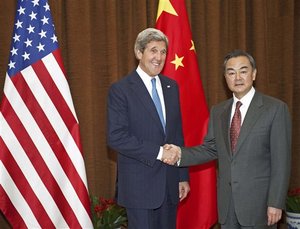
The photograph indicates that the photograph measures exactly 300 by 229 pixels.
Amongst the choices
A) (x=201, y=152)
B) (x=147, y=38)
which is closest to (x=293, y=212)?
(x=201, y=152)

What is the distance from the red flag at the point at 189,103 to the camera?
377 centimetres

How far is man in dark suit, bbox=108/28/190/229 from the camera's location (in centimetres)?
280

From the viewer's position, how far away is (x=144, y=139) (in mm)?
2844

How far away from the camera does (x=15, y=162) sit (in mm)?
3334

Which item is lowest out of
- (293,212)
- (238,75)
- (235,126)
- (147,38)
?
(293,212)

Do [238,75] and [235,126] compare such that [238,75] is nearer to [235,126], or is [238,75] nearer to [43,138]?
[235,126]

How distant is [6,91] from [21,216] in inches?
37.2

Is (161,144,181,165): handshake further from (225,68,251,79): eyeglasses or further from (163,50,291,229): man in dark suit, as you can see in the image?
(225,68,251,79): eyeglasses

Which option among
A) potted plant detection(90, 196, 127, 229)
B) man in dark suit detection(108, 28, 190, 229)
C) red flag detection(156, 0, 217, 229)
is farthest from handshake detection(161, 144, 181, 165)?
potted plant detection(90, 196, 127, 229)

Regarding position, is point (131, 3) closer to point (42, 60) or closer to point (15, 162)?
point (42, 60)

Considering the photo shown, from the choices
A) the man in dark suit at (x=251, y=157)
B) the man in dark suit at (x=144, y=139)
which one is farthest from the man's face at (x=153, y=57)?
the man in dark suit at (x=251, y=157)

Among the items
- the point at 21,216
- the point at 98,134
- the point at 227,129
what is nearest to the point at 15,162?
the point at 21,216

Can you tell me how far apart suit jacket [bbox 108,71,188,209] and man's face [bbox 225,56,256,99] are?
0.53 m

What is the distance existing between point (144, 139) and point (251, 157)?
676 mm
